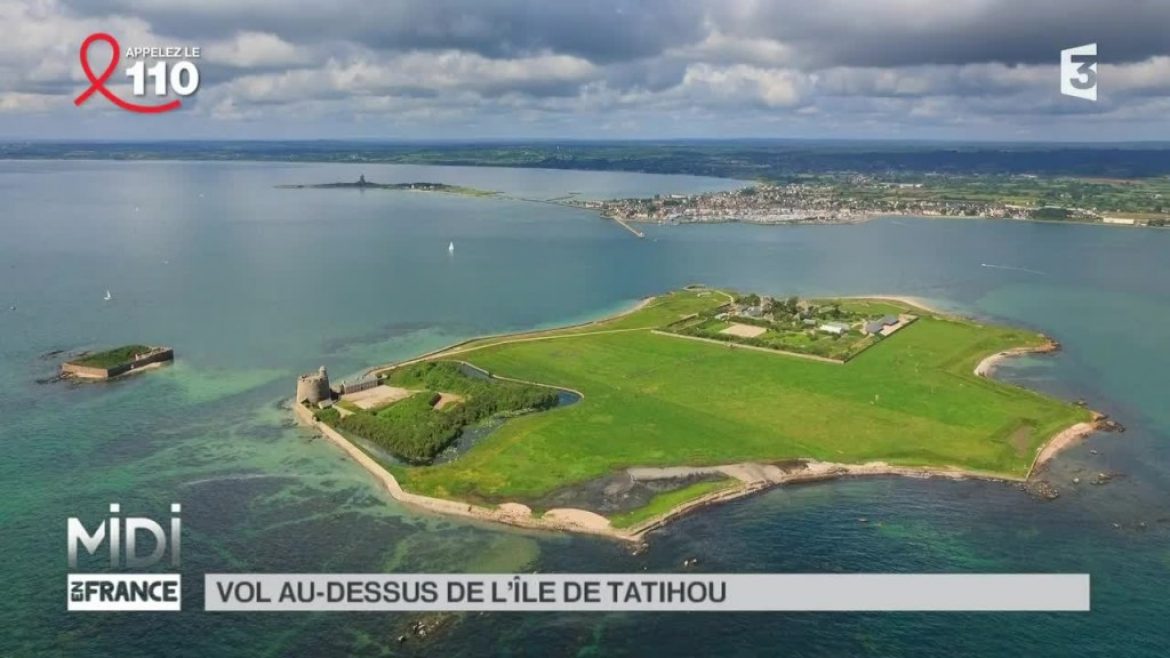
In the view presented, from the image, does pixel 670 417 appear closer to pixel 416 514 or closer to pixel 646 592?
pixel 416 514

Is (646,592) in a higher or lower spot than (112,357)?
lower

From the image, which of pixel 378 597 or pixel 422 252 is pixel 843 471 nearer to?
pixel 378 597

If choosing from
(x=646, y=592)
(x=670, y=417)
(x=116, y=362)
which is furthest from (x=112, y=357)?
(x=646, y=592)

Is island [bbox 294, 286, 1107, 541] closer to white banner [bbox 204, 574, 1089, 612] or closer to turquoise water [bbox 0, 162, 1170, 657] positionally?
turquoise water [bbox 0, 162, 1170, 657]

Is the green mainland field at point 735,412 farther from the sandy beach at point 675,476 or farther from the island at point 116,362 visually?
the island at point 116,362

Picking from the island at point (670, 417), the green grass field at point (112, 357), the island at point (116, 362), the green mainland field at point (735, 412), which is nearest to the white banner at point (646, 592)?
the island at point (670, 417)

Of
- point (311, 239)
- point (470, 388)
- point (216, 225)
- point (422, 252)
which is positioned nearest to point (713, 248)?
point (422, 252)
